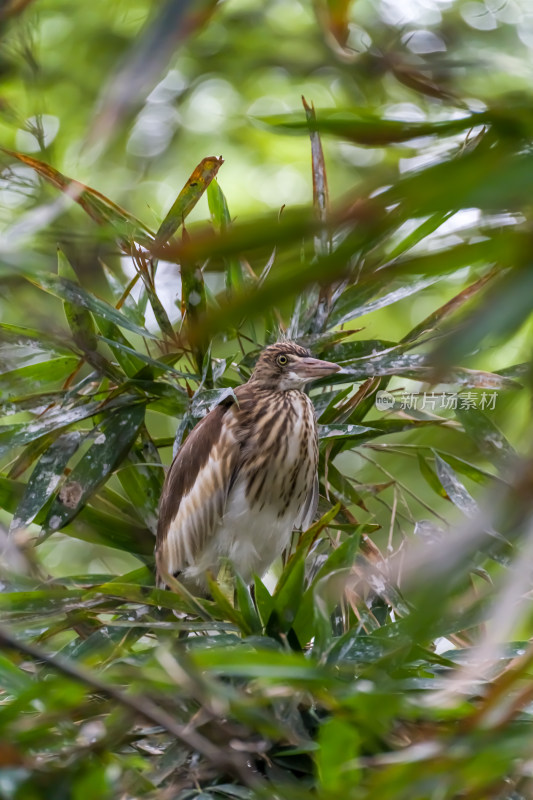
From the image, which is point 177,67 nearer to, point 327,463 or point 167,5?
point 327,463

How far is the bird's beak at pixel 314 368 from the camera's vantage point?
8.27ft

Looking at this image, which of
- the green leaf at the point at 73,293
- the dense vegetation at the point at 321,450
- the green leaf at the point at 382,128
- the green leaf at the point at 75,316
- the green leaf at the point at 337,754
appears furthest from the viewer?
the green leaf at the point at 75,316

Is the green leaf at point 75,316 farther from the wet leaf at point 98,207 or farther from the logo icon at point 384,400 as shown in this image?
the logo icon at point 384,400

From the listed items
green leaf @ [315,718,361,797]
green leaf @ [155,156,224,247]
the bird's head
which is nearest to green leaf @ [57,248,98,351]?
green leaf @ [155,156,224,247]

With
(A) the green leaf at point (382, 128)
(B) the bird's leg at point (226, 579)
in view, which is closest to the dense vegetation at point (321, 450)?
(A) the green leaf at point (382, 128)

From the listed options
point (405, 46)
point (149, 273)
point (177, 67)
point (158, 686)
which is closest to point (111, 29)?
point (177, 67)

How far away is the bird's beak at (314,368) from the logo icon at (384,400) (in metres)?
0.14

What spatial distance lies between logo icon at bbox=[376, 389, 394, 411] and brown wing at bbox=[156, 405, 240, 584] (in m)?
0.41

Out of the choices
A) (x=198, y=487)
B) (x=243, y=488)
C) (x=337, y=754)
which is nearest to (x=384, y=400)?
(x=243, y=488)

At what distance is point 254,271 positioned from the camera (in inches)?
112

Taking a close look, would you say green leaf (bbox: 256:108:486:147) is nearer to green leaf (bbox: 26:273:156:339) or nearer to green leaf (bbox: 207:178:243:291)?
green leaf (bbox: 26:273:156:339)

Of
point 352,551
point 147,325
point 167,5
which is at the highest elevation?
point 167,5

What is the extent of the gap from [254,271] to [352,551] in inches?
49.8

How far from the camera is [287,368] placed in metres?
2.66
